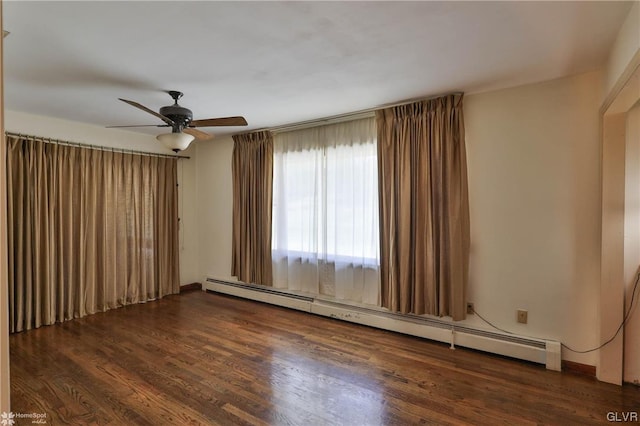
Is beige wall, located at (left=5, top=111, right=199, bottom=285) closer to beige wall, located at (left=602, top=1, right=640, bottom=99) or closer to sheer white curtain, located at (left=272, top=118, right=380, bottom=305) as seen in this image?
sheer white curtain, located at (left=272, top=118, right=380, bottom=305)

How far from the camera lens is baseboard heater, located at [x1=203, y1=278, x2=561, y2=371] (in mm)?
2713

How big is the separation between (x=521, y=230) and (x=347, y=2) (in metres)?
2.34

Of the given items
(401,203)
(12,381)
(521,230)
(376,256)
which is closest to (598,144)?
(521,230)

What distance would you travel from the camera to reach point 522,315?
282 centimetres

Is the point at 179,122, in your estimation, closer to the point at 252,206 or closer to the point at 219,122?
the point at 219,122

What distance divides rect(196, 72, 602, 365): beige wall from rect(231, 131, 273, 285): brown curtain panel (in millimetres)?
2492

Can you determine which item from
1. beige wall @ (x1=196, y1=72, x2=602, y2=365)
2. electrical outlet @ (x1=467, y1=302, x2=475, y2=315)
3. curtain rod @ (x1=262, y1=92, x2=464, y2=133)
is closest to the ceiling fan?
curtain rod @ (x1=262, y1=92, x2=464, y2=133)

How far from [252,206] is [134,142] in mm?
1851

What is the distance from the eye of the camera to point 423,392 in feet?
7.67

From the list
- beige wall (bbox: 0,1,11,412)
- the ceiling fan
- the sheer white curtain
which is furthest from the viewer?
the sheer white curtain

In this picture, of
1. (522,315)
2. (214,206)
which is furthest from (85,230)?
(522,315)

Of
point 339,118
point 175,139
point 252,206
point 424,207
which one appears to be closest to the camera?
point 175,139

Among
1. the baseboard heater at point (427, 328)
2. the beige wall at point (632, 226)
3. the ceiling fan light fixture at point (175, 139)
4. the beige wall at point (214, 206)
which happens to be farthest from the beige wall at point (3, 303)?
the beige wall at point (214, 206)

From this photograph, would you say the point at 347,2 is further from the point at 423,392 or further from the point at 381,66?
the point at 423,392
